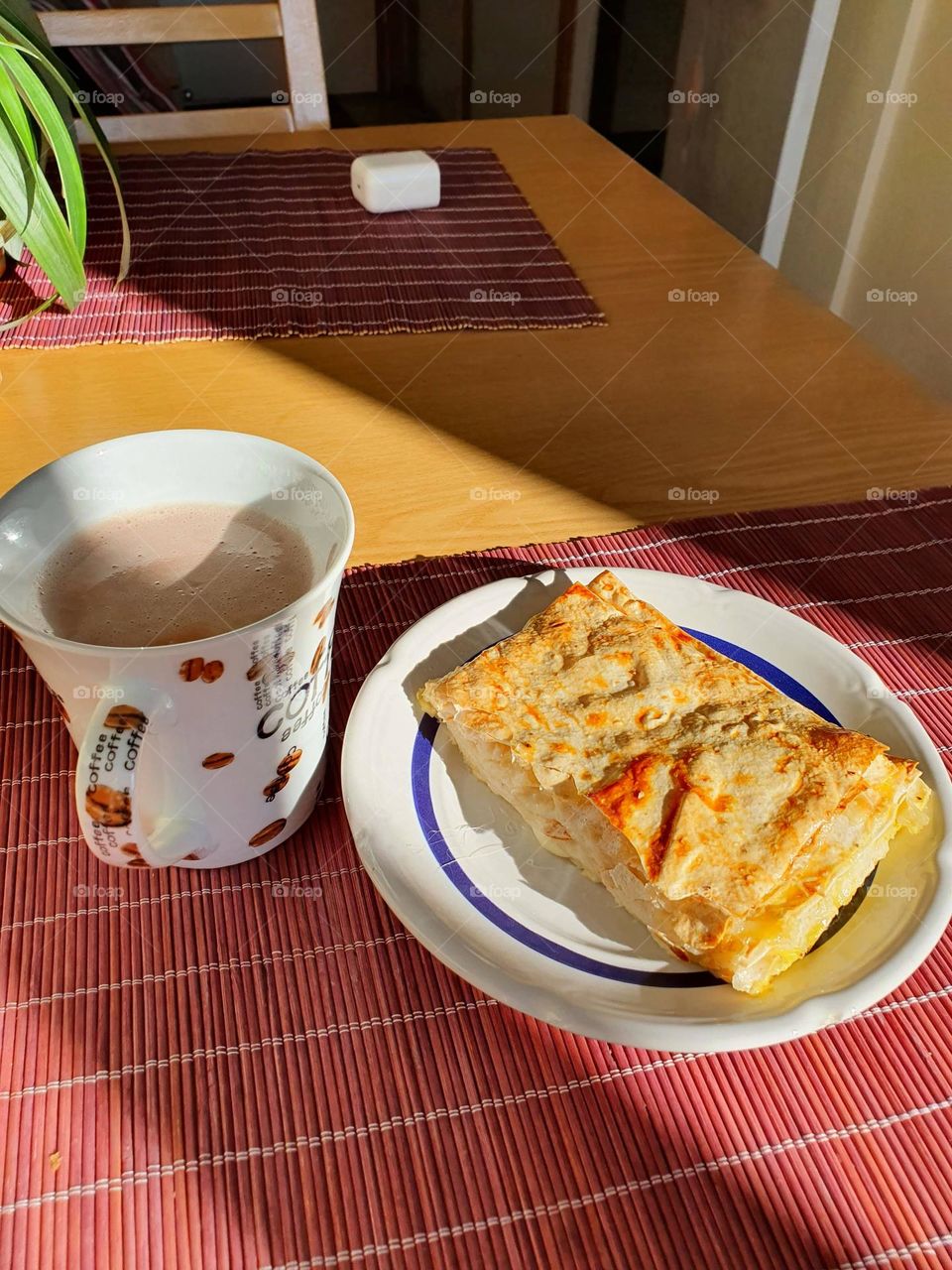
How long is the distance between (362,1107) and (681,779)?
23cm

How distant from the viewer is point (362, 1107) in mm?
464

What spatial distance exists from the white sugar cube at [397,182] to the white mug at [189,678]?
2.94 ft

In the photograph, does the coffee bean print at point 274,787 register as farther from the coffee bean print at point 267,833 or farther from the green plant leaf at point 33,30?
the green plant leaf at point 33,30

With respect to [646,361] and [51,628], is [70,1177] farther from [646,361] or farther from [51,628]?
[646,361]

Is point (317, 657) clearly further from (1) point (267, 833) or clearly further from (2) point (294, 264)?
(2) point (294, 264)

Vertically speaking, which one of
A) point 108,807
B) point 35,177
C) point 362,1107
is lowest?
point 362,1107

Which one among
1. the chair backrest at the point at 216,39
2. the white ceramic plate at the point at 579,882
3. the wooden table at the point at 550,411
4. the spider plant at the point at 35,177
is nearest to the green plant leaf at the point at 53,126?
the spider plant at the point at 35,177

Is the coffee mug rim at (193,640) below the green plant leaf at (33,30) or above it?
below

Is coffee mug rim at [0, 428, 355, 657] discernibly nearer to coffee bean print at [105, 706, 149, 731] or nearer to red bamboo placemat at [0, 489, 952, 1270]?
coffee bean print at [105, 706, 149, 731]

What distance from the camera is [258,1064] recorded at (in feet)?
1.57

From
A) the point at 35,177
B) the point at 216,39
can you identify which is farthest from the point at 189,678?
the point at 216,39

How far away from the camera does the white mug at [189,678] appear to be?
0.44 metres

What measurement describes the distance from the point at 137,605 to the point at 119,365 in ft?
2.04

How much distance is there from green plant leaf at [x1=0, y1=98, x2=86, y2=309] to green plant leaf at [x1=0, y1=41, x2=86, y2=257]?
0.02 meters
